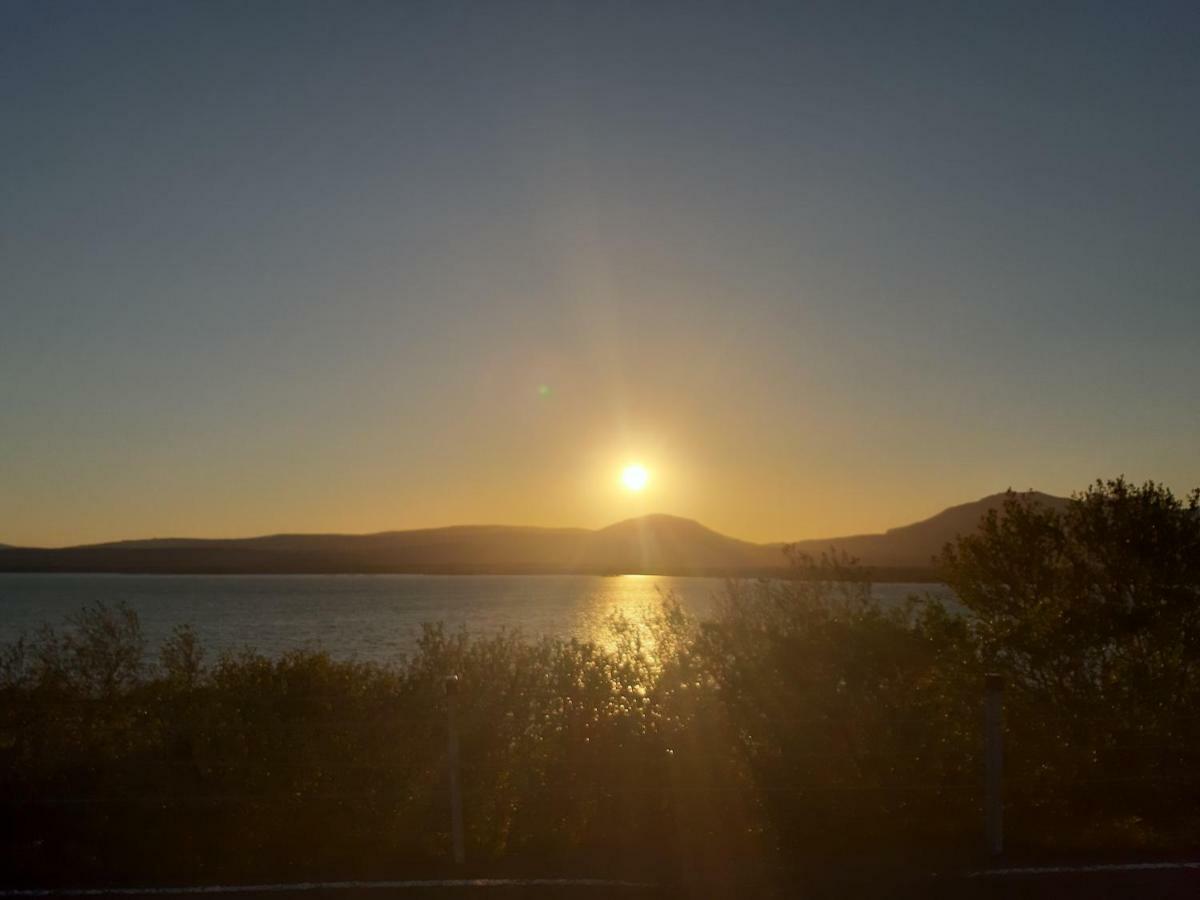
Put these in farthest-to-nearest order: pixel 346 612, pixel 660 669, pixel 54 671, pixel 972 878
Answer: pixel 346 612 < pixel 54 671 < pixel 660 669 < pixel 972 878

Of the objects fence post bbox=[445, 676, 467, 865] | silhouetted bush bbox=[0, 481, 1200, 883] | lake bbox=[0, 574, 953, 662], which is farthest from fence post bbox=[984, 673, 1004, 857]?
lake bbox=[0, 574, 953, 662]

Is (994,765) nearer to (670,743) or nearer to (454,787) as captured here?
(670,743)

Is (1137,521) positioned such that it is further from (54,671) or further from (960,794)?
(54,671)

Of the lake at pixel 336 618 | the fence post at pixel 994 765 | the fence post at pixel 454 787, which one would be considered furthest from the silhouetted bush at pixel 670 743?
the lake at pixel 336 618

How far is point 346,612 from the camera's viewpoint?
79500mm

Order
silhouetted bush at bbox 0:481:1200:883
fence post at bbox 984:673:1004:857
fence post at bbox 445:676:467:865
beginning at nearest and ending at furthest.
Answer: fence post at bbox 445:676:467:865
fence post at bbox 984:673:1004:857
silhouetted bush at bbox 0:481:1200:883

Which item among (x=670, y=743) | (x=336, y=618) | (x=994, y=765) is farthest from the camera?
(x=336, y=618)

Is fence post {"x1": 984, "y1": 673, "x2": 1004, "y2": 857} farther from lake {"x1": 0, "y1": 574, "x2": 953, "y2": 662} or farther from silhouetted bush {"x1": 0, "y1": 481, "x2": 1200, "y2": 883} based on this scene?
lake {"x1": 0, "y1": 574, "x2": 953, "y2": 662}

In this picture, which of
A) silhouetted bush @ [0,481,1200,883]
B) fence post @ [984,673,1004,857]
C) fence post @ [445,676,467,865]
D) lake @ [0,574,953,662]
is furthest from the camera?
lake @ [0,574,953,662]

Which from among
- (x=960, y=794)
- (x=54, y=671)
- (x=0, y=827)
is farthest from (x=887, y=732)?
(x=54, y=671)

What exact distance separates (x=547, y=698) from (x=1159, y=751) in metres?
5.87

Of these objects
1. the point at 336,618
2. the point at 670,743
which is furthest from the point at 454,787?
the point at 336,618

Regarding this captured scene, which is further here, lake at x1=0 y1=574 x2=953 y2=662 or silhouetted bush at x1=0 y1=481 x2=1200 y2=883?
lake at x1=0 y1=574 x2=953 y2=662

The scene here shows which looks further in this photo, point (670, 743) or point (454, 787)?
point (670, 743)
